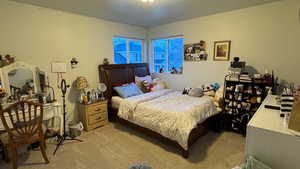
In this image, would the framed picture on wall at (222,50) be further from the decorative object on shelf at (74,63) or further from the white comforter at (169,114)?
the decorative object on shelf at (74,63)

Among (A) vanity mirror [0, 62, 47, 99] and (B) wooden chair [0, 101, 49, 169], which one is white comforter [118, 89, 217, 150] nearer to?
(B) wooden chair [0, 101, 49, 169]

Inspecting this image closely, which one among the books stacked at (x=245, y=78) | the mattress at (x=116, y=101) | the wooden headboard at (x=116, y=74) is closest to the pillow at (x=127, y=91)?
the mattress at (x=116, y=101)

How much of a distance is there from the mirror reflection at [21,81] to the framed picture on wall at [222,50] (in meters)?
3.72

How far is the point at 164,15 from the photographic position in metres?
3.51

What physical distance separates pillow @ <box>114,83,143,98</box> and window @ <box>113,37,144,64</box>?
94 cm

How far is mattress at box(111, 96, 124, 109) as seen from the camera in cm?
343

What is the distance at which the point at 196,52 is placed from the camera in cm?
381

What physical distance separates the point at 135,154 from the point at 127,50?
297 cm

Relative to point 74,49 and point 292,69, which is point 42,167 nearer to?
point 74,49

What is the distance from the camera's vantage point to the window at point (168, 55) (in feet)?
14.0

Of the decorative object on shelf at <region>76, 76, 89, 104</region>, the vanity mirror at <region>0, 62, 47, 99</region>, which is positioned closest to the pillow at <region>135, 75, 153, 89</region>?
the decorative object on shelf at <region>76, 76, 89, 104</region>

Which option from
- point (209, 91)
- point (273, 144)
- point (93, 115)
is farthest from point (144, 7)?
point (273, 144)

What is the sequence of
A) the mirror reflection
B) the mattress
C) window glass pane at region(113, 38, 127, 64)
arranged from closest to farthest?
the mirror reflection
the mattress
window glass pane at region(113, 38, 127, 64)

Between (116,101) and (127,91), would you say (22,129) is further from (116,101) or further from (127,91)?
(127,91)
